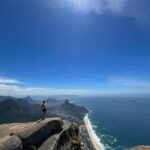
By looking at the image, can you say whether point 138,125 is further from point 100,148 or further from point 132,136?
point 100,148

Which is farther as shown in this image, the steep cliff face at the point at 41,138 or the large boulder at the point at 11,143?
the steep cliff face at the point at 41,138

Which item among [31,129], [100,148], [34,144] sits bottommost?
[100,148]

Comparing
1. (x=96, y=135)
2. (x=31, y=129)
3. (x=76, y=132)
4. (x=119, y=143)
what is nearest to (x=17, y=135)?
(x=31, y=129)

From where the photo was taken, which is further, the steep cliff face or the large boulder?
the steep cliff face

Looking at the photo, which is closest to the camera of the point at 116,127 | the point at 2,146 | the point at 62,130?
the point at 2,146

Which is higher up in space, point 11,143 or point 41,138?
point 41,138

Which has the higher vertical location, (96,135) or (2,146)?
(2,146)

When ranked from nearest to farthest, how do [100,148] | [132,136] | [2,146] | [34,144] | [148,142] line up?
[2,146], [34,144], [100,148], [148,142], [132,136]

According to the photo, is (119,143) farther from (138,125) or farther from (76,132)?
(76,132)

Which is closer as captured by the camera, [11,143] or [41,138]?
[11,143]

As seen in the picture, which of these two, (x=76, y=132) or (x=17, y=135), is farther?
(x=76, y=132)
